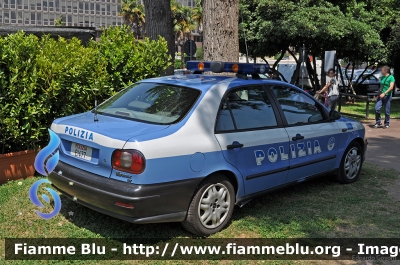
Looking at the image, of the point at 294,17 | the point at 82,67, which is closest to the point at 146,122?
the point at 82,67

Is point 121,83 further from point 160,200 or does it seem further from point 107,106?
point 160,200

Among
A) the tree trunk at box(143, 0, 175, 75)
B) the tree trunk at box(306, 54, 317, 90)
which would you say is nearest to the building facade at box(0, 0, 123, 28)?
the tree trunk at box(306, 54, 317, 90)

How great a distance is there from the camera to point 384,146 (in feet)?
33.7

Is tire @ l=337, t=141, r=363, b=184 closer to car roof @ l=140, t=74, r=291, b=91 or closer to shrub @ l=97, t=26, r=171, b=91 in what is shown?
car roof @ l=140, t=74, r=291, b=91

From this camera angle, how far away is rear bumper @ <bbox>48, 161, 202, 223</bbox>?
4.05 metres

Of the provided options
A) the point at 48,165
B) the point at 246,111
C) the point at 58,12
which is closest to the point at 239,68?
the point at 246,111

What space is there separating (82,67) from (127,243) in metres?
3.01

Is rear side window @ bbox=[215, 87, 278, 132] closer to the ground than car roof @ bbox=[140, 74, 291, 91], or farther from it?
closer to the ground

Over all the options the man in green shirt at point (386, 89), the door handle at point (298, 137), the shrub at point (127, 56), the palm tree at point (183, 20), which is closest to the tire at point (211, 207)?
the door handle at point (298, 137)

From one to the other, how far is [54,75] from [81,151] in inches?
87.4

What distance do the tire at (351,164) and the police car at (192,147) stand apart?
2.11 feet

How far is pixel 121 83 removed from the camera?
7.23m

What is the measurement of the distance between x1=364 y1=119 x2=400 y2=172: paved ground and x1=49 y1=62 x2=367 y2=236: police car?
10.0 feet

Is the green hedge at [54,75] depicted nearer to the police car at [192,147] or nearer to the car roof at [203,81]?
the police car at [192,147]
